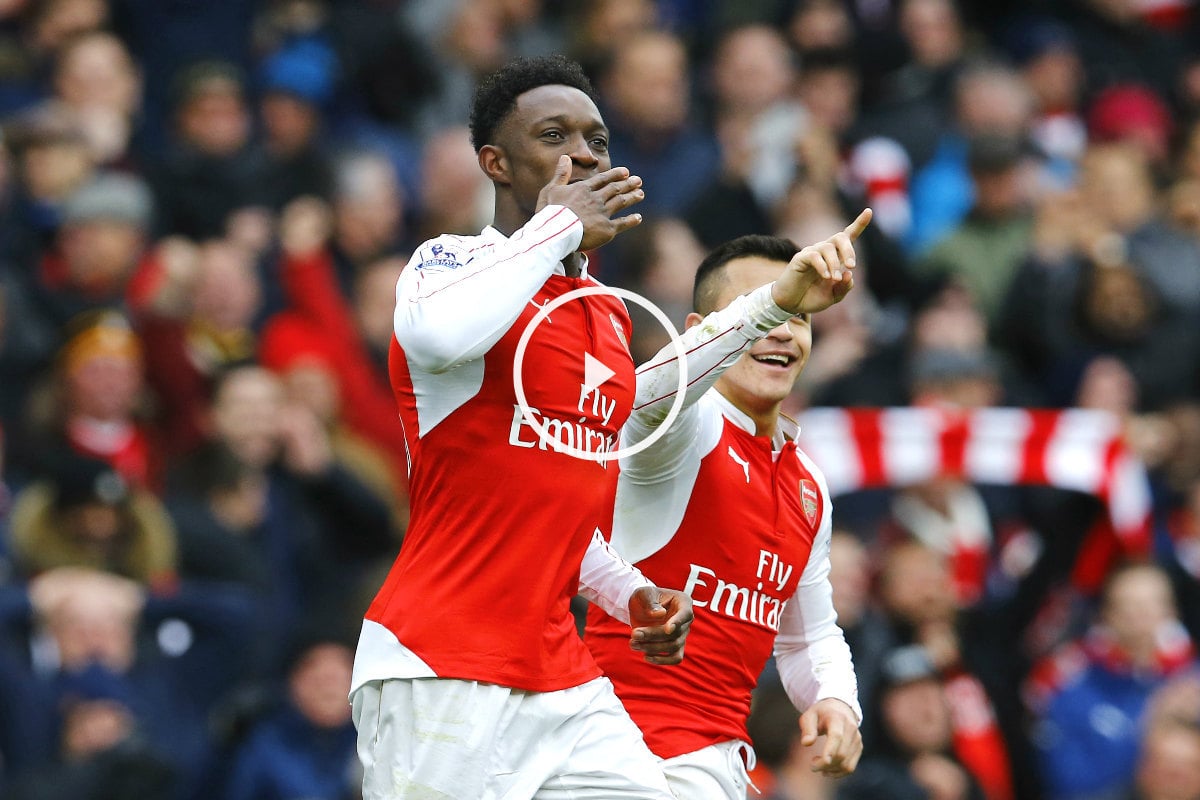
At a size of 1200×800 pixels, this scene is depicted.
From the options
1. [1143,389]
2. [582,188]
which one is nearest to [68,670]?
[582,188]

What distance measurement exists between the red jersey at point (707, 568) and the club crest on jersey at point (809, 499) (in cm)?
9

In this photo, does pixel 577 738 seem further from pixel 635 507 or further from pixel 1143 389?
pixel 1143 389

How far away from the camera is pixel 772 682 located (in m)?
9.18

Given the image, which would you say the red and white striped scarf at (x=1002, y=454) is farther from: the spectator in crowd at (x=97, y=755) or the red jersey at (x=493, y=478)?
the red jersey at (x=493, y=478)

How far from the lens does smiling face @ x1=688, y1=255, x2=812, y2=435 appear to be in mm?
6277

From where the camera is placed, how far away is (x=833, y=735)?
5.97 m

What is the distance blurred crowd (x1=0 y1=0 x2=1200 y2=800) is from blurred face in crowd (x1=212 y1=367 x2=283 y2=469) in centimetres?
2

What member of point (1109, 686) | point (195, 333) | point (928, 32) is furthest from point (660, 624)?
point (928, 32)

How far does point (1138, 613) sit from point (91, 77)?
6.38m

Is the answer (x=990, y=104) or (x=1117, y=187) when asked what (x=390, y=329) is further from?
(x=1117, y=187)

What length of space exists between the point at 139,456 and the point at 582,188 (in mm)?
5556

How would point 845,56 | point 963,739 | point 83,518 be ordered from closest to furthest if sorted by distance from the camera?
1. point 83,518
2. point 963,739
3. point 845,56

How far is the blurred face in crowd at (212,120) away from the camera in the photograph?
12.2 metres

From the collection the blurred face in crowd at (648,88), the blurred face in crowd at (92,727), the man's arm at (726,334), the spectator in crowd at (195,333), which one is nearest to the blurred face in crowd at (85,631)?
the blurred face in crowd at (92,727)
